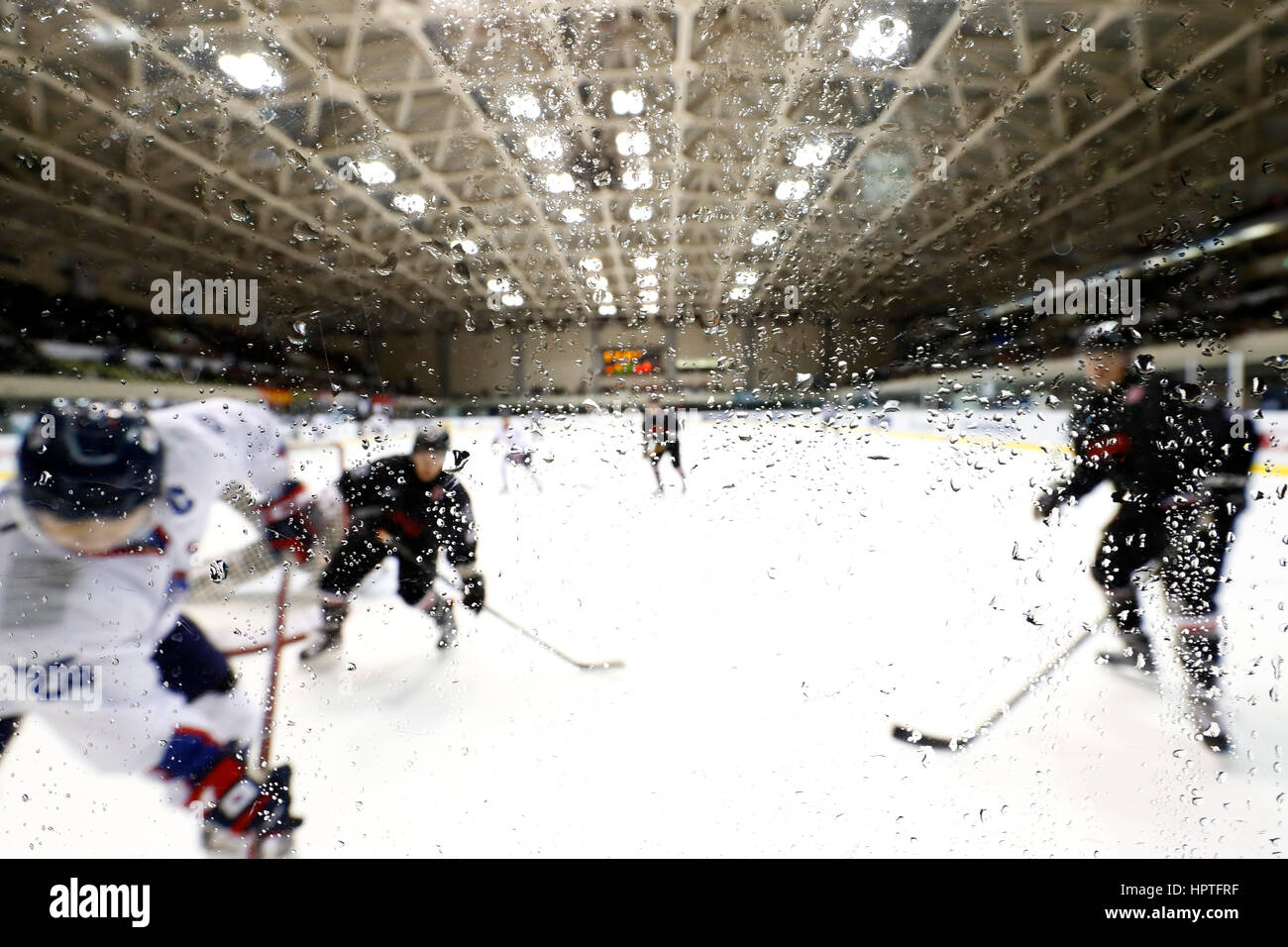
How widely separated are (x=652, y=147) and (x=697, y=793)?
1074 mm

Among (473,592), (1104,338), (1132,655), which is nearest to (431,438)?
(473,592)

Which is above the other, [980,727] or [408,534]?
[408,534]

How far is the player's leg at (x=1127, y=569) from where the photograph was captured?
0.83 m

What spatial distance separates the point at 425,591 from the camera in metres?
0.87

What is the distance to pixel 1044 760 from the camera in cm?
82

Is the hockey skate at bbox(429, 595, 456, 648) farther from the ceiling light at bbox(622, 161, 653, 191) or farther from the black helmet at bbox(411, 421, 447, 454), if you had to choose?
the ceiling light at bbox(622, 161, 653, 191)

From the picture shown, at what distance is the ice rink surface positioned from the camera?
2.63 ft

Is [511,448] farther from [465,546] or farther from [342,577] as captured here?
[342,577]

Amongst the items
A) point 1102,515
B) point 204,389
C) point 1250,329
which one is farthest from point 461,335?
point 1250,329

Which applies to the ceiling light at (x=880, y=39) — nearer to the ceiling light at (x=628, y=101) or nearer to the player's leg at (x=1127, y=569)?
the ceiling light at (x=628, y=101)

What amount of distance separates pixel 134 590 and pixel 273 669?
250 millimetres

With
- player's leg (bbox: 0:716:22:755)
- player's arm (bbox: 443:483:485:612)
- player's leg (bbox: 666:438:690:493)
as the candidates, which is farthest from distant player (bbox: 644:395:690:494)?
player's leg (bbox: 0:716:22:755)

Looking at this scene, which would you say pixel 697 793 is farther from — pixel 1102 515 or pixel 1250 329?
pixel 1250 329

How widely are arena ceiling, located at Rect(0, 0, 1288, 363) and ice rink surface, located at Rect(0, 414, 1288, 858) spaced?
0.27 meters
